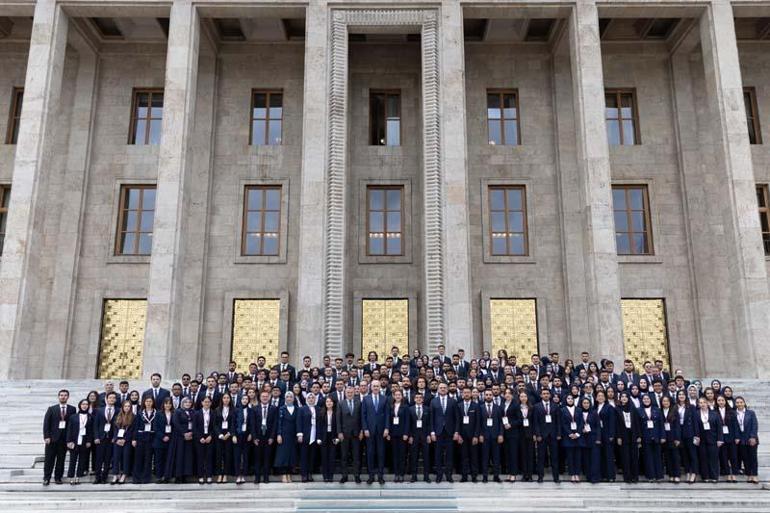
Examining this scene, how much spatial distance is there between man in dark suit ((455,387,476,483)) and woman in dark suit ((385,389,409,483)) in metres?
0.88

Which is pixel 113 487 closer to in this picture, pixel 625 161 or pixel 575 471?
pixel 575 471

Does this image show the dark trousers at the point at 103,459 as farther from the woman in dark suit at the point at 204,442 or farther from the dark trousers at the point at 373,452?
the dark trousers at the point at 373,452

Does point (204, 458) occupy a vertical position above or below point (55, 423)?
below

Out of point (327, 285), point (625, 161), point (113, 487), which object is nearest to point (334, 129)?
point (327, 285)

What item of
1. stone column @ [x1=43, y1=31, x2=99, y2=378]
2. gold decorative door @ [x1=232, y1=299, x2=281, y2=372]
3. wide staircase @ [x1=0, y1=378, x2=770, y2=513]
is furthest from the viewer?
gold decorative door @ [x1=232, y1=299, x2=281, y2=372]

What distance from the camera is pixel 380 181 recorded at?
882 inches

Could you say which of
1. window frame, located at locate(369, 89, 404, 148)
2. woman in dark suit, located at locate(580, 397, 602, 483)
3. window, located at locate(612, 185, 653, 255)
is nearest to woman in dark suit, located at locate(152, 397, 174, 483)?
woman in dark suit, located at locate(580, 397, 602, 483)

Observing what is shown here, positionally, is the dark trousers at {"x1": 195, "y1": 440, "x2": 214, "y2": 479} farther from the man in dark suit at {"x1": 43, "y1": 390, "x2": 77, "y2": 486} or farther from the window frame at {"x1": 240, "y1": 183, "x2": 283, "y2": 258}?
the window frame at {"x1": 240, "y1": 183, "x2": 283, "y2": 258}

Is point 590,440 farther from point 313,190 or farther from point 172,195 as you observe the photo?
point 172,195

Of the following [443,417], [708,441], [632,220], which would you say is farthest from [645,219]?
[443,417]

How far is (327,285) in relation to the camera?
18.2m

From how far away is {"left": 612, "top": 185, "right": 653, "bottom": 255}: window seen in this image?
22.1 m

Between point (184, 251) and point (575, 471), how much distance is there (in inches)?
497

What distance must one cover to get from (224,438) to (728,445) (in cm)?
840
